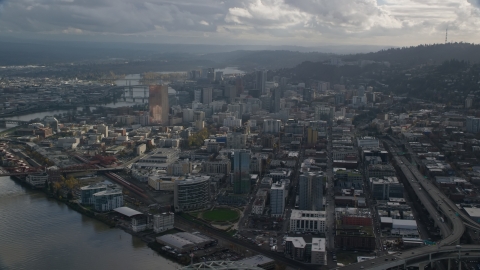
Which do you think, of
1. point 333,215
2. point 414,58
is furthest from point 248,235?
point 414,58

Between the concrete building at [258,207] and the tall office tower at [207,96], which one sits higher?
the tall office tower at [207,96]

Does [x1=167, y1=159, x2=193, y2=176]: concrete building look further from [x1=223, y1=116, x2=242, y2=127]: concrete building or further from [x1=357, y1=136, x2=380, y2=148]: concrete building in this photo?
[x1=223, y1=116, x2=242, y2=127]: concrete building

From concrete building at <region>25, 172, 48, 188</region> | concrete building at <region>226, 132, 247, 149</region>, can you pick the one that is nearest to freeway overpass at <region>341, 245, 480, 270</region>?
concrete building at <region>25, 172, 48, 188</region>

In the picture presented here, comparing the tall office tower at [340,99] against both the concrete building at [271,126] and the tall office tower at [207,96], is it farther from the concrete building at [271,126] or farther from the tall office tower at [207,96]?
the concrete building at [271,126]

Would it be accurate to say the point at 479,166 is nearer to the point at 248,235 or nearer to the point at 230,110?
the point at 248,235

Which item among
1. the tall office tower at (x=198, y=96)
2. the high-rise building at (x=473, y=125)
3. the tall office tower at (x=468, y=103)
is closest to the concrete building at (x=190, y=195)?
the high-rise building at (x=473, y=125)
